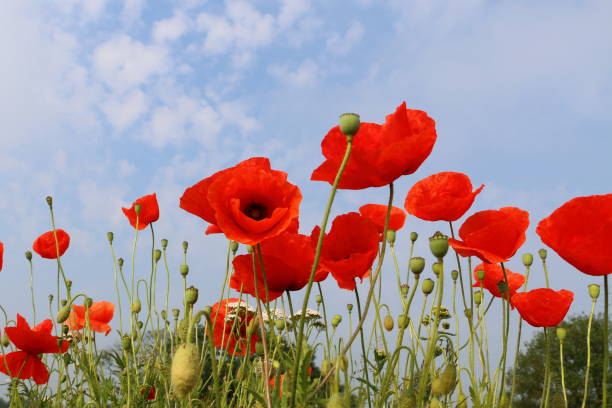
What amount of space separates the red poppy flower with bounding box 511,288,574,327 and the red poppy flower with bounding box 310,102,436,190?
3.38 ft

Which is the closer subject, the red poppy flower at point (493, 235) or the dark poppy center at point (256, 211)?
the dark poppy center at point (256, 211)

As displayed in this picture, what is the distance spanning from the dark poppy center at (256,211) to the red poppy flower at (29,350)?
2.01 meters

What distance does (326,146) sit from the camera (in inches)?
55.9

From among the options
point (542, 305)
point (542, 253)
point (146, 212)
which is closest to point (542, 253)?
point (542, 253)

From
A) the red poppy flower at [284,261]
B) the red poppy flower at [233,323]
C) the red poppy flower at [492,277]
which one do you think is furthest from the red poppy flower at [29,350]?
the red poppy flower at [492,277]

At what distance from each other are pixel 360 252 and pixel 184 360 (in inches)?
23.0

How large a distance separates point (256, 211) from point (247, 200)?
0.07 meters

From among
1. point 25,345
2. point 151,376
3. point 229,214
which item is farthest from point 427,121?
point 25,345

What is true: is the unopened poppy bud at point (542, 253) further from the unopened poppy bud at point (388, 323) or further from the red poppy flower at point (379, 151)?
the red poppy flower at point (379, 151)

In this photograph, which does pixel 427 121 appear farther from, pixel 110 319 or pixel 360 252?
pixel 110 319

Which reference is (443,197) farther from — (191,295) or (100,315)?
(100,315)

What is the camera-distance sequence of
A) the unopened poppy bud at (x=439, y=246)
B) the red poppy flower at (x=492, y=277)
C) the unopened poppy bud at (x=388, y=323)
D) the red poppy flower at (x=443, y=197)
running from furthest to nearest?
1. the unopened poppy bud at (x=388, y=323)
2. the red poppy flower at (x=492, y=277)
3. the red poppy flower at (x=443, y=197)
4. the unopened poppy bud at (x=439, y=246)

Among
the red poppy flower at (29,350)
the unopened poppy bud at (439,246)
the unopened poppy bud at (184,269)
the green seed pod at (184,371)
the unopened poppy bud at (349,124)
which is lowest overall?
the green seed pod at (184,371)

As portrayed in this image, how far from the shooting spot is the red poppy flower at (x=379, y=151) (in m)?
1.38
